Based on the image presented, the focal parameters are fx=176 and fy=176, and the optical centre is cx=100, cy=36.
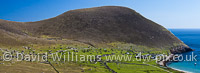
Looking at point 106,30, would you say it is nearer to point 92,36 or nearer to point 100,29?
point 100,29

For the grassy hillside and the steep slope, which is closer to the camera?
the grassy hillside

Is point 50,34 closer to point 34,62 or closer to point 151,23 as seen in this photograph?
point 34,62

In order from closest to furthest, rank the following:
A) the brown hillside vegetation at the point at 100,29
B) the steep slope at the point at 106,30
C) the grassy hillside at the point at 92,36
A: 1. the grassy hillside at the point at 92,36
2. the brown hillside vegetation at the point at 100,29
3. the steep slope at the point at 106,30

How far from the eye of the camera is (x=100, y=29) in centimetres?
17325

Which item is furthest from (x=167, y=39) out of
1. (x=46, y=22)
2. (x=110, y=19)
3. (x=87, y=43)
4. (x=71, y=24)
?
(x=46, y=22)

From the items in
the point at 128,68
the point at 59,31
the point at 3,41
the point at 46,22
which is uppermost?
the point at 46,22

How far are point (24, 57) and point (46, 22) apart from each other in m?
117

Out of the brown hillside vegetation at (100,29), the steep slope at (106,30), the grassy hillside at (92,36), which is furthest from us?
the steep slope at (106,30)

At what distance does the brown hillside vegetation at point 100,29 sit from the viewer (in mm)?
156000

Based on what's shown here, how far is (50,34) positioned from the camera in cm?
16312

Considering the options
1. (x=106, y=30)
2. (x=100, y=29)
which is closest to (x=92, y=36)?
(x=100, y=29)

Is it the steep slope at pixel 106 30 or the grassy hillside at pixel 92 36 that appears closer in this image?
the grassy hillside at pixel 92 36

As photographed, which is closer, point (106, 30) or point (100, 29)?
point (106, 30)

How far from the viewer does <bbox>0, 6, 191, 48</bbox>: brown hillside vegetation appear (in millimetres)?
156000
